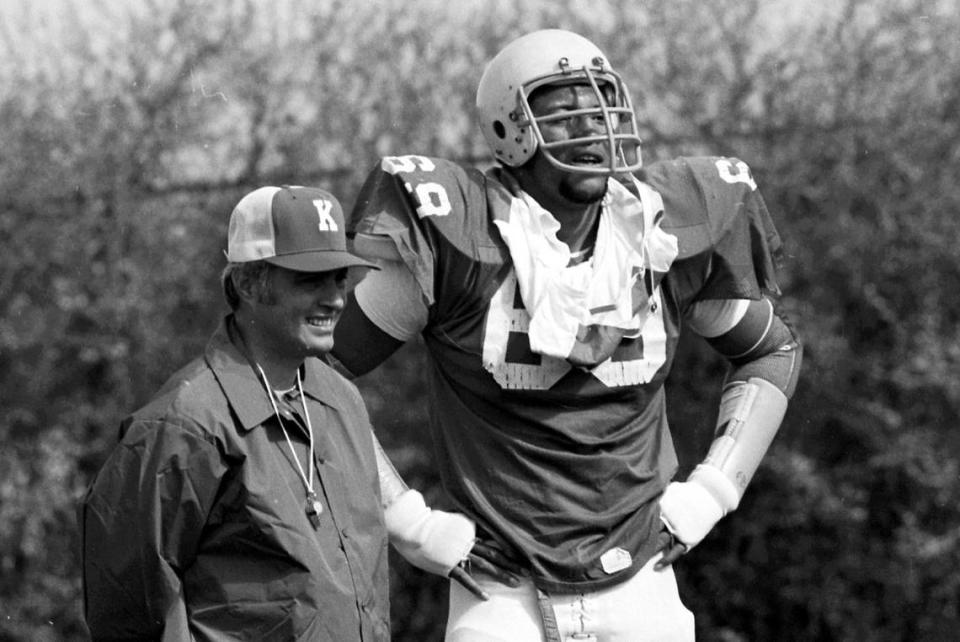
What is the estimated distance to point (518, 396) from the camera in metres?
4.30

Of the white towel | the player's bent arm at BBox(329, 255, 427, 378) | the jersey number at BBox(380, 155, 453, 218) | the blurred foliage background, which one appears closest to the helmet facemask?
A: the white towel

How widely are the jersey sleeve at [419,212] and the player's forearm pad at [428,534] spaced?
0.49 meters

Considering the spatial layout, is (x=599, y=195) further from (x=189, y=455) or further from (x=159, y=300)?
(x=159, y=300)

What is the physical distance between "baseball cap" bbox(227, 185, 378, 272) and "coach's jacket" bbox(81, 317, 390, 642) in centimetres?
19

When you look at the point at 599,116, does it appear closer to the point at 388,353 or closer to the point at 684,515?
the point at 388,353

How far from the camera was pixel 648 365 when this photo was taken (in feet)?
14.4

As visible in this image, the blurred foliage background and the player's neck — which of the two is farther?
the blurred foliage background

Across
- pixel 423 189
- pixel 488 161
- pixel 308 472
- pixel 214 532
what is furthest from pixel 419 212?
pixel 488 161

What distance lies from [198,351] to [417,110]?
1.30m

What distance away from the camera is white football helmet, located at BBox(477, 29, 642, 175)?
4332mm

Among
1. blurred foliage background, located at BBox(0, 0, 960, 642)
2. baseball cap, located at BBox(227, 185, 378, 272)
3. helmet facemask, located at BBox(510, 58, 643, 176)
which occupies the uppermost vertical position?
baseball cap, located at BBox(227, 185, 378, 272)

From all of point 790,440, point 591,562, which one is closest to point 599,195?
point 591,562

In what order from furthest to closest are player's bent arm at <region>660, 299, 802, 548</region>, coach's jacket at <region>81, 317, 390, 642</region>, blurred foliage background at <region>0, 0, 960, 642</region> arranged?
blurred foliage background at <region>0, 0, 960, 642</region>
player's bent arm at <region>660, 299, 802, 548</region>
coach's jacket at <region>81, 317, 390, 642</region>

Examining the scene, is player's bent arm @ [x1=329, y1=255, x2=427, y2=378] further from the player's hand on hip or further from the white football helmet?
the player's hand on hip
